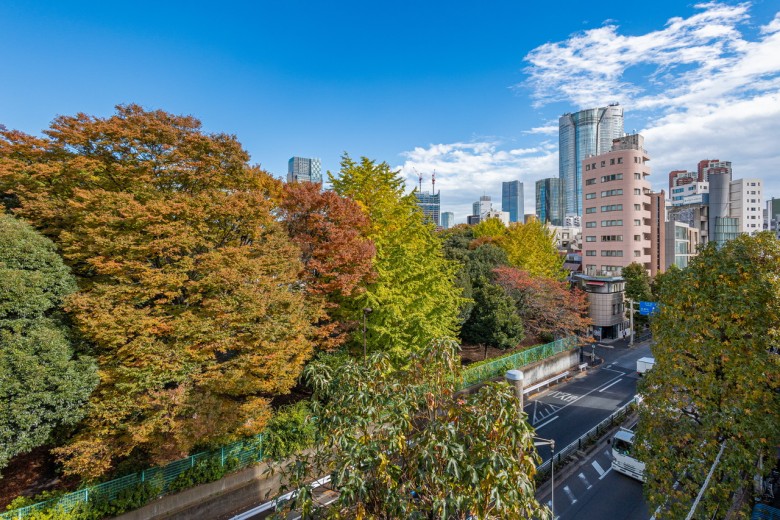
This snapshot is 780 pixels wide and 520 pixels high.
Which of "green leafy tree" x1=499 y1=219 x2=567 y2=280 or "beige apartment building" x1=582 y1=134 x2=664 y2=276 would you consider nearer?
"green leafy tree" x1=499 y1=219 x2=567 y2=280

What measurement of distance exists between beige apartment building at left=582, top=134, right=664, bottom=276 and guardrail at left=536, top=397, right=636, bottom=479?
28491 mm

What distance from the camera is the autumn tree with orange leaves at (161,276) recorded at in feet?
36.4

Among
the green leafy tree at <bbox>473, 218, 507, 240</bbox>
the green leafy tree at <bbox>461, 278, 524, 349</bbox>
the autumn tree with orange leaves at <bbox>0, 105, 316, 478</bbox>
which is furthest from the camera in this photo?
the green leafy tree at <bbox>473, 218, 507, 240</bbox>

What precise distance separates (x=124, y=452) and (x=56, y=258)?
646 centimetres

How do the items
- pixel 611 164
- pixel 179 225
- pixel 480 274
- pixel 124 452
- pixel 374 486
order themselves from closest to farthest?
pixel 374 486, pixel 124 452, pixel 179 225, pixel 480 274, pixel 611 164

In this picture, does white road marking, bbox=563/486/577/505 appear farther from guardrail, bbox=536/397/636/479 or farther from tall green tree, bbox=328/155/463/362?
tall green tree, bbox=328/155/463/362

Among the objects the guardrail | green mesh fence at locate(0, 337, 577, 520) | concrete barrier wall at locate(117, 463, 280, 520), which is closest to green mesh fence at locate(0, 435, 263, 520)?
green mesh fence at locate(0, 337, 577, 520)

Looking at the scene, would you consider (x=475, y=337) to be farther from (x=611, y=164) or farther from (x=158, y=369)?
(x=611, y=164)

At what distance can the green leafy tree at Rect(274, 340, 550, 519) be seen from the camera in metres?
5.24

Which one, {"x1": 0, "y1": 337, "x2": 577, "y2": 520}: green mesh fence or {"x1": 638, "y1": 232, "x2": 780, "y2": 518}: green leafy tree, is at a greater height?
{"x1": 638, "y1": 232, "x2": 780, "y2": 518}: green leafy tree

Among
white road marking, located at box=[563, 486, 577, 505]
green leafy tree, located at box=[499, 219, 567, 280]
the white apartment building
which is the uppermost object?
the white apartment building

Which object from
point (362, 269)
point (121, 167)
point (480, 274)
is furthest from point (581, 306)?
point (121, 167)

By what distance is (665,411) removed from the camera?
8953mm

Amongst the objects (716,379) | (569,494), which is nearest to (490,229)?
(569,494)
